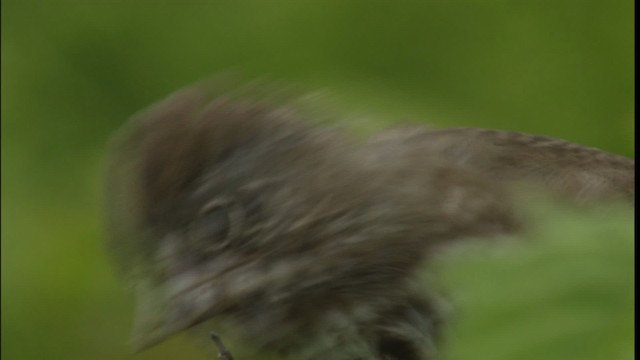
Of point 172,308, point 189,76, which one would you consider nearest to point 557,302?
point 172,308

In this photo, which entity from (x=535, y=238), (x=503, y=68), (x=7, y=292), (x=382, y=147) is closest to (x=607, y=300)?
(x=535, y=238)

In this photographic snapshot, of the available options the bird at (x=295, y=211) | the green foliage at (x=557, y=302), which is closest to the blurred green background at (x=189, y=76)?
the bird at (x=295, y=211)

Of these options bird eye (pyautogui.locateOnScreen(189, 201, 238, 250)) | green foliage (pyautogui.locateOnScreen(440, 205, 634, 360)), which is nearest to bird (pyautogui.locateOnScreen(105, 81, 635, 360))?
bird eye (pyautogui.locateOnScreen(189, 201, 238, 250))

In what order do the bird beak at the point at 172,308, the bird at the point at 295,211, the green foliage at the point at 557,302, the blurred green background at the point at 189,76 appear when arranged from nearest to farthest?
the green foliage at the point at 557,302
the bird at the point at 295,211
the bird beak at the point at 172,308
the blurred green background at the point at 189,76

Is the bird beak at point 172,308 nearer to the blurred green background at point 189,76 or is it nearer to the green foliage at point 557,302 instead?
the blurred green background at point 189,76

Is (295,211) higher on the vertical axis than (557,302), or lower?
higher

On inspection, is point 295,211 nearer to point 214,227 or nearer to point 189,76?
point 214,227
